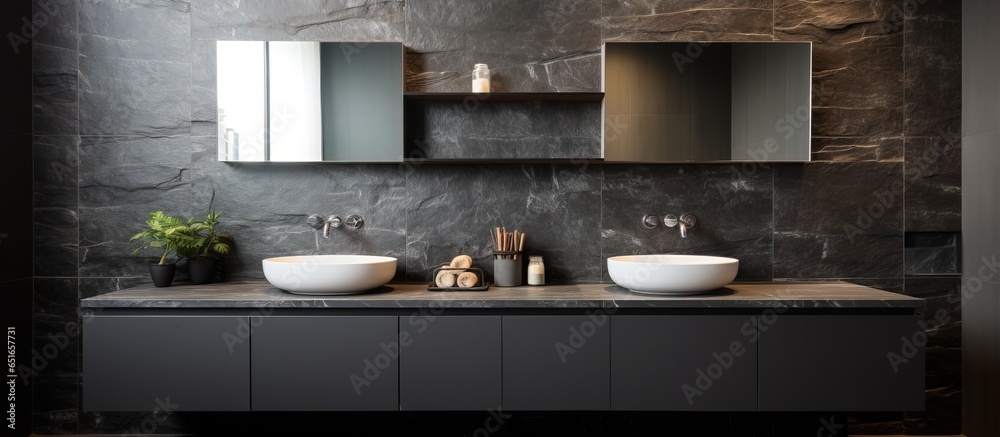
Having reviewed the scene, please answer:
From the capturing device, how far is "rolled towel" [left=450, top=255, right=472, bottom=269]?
2.57 metres

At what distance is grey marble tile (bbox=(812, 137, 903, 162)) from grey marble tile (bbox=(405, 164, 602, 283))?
1.12 metres

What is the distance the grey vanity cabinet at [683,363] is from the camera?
7.18ft

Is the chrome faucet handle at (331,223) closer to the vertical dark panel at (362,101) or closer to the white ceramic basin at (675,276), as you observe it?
the vertical dark panel at (362,101)

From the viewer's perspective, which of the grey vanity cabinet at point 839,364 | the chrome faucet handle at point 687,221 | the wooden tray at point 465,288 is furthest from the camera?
the chrome faucet handle at point 687,221

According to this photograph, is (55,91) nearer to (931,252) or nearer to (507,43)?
(507,43)

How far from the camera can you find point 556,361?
7.24 feet

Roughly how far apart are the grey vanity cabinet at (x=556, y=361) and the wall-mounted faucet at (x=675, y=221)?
708 millimetres

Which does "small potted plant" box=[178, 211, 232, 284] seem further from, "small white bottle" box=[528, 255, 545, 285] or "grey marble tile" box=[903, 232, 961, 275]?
"grey marble tile" box=[903, 232, 961, 275]

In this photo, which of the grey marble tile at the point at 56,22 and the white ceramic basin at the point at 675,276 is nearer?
the white ceramic basin at the point at 675,276

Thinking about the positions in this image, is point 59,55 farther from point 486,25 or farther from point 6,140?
point 486,25

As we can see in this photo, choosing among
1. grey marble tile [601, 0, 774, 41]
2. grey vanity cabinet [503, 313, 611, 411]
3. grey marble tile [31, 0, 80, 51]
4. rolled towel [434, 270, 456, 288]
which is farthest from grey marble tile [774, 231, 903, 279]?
grey marble tile [31, 0, 80, 51]

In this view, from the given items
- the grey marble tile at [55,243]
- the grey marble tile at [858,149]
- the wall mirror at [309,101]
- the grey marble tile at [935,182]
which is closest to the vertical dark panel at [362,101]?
the wall mirror at [309,101]

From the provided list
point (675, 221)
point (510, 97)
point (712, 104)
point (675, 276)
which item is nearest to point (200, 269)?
point (510, 97)

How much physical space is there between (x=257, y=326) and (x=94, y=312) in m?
0.68
